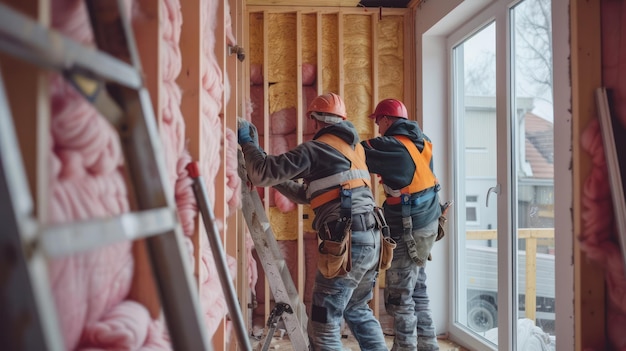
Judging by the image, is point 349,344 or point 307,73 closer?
point 349,344

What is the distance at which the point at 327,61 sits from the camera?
→ 4.26 meters

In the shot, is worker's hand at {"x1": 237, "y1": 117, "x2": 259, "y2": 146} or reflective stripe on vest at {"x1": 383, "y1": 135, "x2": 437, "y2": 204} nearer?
worker's hand at {"x1": 237, "y1": 117, "x2": 259, "y2": 146}

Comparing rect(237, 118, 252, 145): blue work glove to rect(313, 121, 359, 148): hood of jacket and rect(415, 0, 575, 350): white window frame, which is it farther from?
rect(415, 0, 575, 350): white window frame

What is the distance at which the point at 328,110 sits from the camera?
9.06ft

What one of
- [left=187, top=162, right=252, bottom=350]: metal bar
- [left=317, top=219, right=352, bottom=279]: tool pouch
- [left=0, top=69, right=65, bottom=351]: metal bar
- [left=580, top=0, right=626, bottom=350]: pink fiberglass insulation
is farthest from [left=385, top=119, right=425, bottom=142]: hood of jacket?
[left=0, top=69, right=65, bottom=351]: metal bar

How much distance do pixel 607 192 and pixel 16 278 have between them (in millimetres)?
1930

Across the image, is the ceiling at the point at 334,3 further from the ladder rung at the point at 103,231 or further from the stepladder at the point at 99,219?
the ladder rung at the point at 103,231

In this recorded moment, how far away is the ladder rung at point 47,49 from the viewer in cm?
63

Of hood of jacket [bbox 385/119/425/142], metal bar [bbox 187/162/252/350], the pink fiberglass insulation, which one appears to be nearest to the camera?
metal bar [bbox 187/162/252/350]

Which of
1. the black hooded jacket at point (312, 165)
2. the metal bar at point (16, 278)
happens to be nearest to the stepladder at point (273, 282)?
the black hooded jacket at point (312, 165)

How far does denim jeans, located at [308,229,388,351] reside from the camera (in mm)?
2496


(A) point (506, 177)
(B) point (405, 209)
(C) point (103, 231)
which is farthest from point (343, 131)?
(C) point (103, 231)

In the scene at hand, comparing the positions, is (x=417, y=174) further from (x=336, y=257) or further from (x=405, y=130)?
(x=336, y=257)

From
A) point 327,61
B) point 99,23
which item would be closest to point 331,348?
point 99,23
